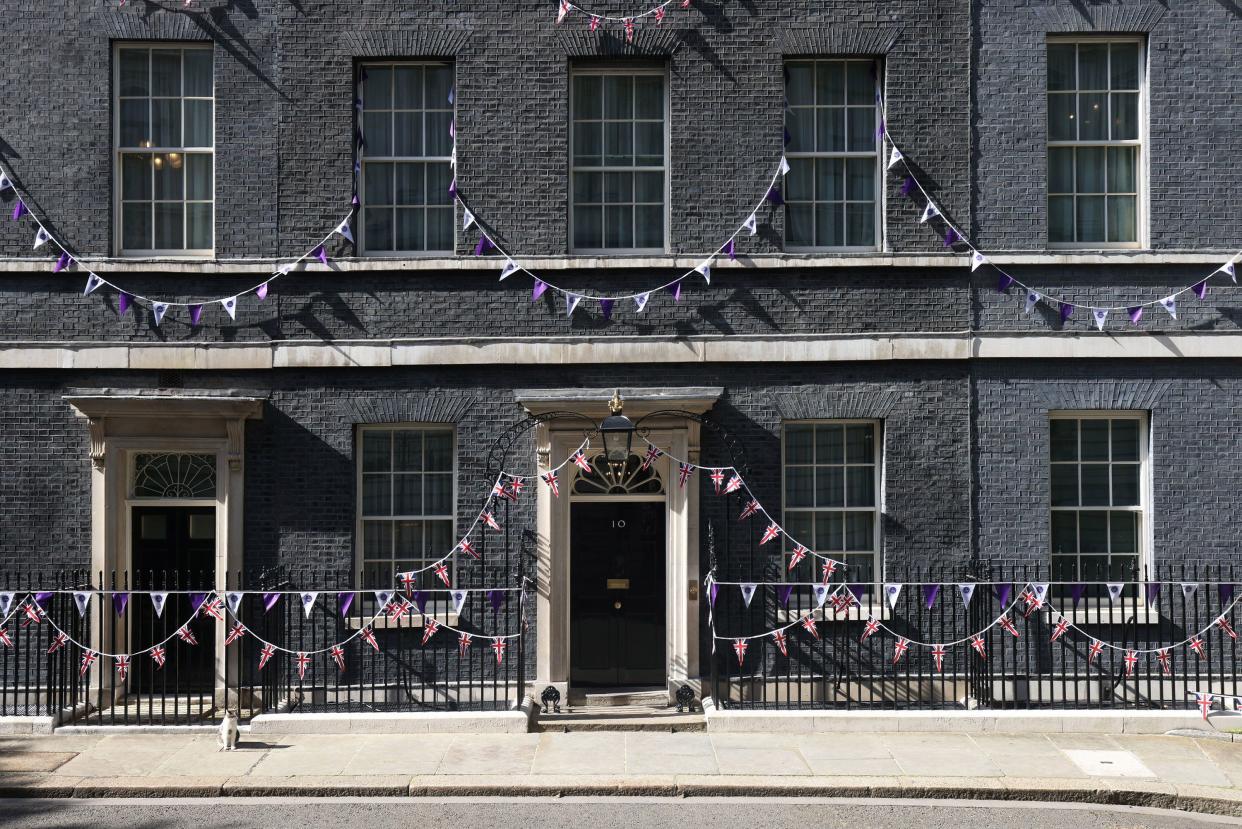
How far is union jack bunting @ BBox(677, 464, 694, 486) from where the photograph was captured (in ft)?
40.2

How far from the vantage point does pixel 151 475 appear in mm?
12555

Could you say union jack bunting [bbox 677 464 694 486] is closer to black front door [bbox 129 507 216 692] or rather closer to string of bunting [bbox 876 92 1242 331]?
string of bunting [bbox 876 92 1242 331]

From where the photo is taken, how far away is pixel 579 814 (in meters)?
9.12

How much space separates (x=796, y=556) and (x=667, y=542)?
53.2 inches

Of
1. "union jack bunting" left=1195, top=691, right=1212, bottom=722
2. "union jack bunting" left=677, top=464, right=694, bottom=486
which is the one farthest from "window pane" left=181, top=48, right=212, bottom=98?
"union jack bunting" left=1195, top=691, right=1212, bottom=722

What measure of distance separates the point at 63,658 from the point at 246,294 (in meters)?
4.05

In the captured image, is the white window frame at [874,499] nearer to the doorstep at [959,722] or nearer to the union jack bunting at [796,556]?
the union jack bunting at [796,556]

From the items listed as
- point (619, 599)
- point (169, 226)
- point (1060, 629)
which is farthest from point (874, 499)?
point (169, 226)

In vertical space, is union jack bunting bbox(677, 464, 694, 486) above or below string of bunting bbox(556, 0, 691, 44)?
below

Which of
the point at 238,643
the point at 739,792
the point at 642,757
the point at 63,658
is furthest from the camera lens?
the point at 238,643

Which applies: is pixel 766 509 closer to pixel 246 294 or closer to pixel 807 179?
pixel 807 179

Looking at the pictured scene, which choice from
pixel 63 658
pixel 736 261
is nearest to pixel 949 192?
pixel 736 261

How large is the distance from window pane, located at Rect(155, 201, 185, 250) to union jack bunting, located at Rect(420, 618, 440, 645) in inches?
192

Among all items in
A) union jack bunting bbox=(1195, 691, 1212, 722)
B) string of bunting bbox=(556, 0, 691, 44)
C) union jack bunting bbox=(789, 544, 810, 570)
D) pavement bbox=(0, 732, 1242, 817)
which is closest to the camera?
pavement bbox=(0, 732, 1242, 817)
